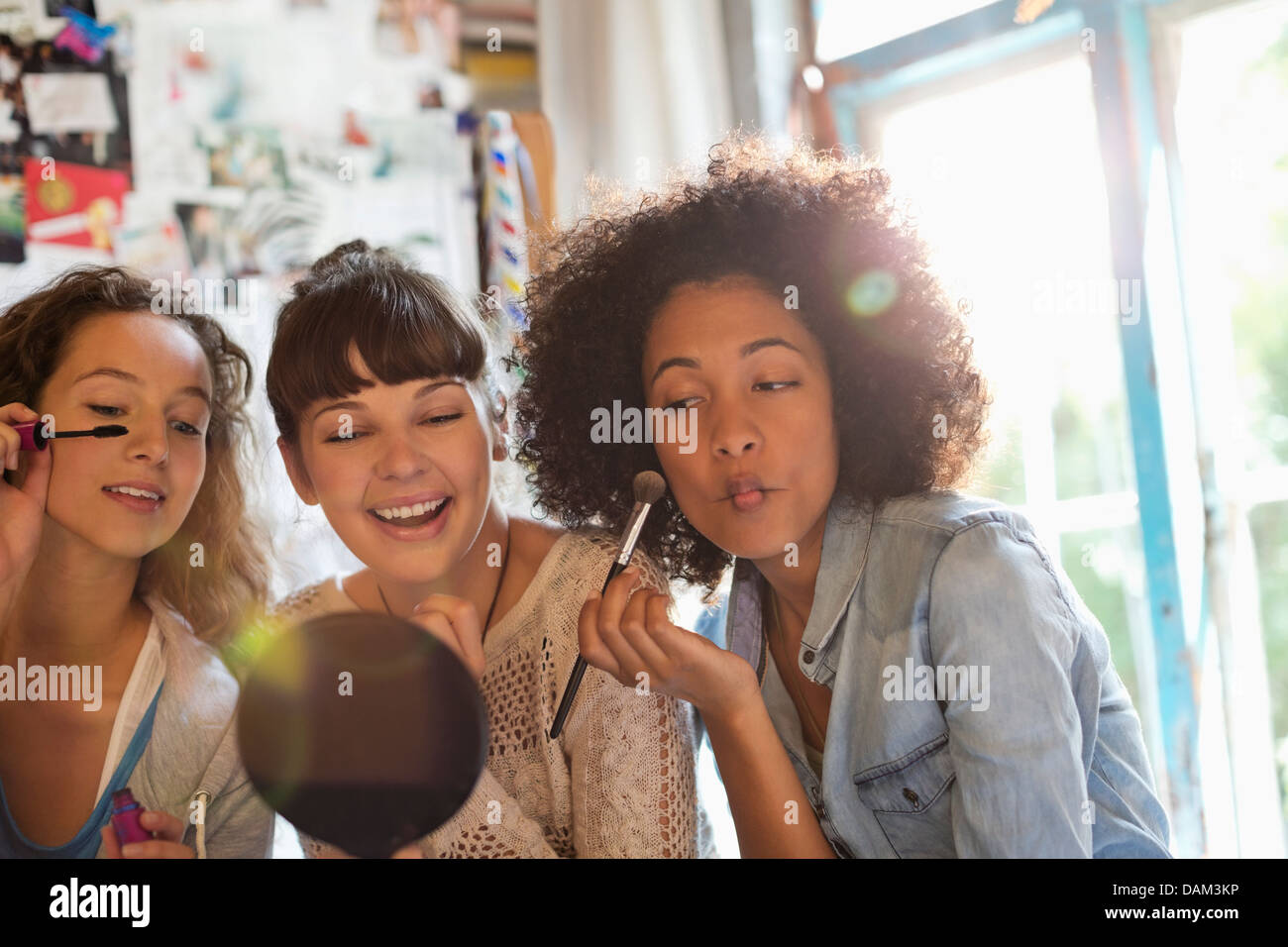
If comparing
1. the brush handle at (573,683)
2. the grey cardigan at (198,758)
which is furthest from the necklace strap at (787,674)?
the grey cardigan at (198,758)

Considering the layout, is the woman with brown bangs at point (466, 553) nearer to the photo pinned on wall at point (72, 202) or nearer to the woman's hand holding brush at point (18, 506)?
the woman's hand holding brush at point (18, 506)

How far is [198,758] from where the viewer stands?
2.83 ft

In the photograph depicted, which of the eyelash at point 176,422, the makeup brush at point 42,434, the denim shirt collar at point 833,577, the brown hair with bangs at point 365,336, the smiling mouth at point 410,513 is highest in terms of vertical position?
the brown hair with bangs at point 365,336

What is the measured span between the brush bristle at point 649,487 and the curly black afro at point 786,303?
0.30 ft

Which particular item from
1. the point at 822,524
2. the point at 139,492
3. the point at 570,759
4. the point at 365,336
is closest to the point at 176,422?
the point at 139,492

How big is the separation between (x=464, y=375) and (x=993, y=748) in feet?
1.58

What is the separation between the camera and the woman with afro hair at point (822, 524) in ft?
2.54

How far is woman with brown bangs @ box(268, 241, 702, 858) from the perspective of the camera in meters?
0.84

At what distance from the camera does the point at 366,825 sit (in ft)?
2.39

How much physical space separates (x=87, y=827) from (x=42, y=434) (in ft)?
1.00

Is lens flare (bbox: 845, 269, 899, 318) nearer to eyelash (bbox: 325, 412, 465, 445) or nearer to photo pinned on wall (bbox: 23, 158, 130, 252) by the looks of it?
eyelash (bbox: 325, 412, 465, 445)

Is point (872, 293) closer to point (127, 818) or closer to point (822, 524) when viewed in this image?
point (822, 524)

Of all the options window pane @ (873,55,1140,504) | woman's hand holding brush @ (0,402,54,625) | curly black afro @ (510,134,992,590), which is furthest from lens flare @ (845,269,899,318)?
woman's hand holding brush @ (0,402,54,625)
